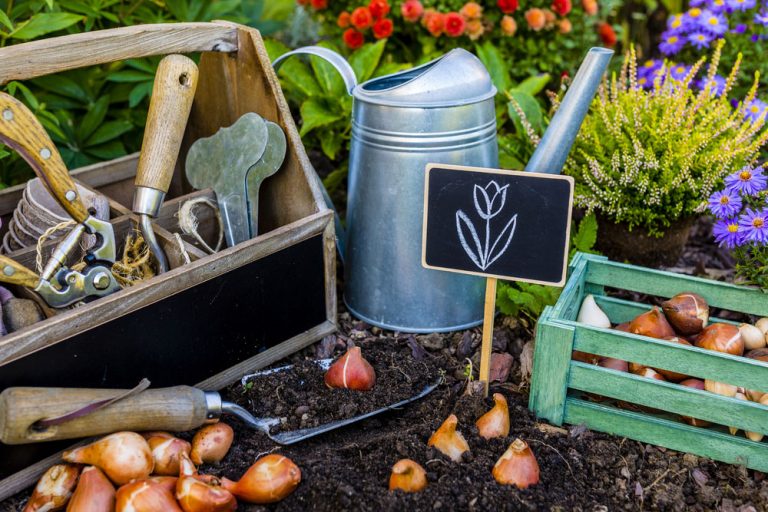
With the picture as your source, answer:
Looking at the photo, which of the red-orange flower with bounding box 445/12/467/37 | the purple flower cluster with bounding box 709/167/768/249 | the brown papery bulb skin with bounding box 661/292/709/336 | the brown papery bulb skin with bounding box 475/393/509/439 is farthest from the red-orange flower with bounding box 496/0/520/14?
the brown papery bulb skin with bounding box 475/393/509/439

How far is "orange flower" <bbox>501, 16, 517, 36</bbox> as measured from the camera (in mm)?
2449

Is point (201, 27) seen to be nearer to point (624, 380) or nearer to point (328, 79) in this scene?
point (328, 79)

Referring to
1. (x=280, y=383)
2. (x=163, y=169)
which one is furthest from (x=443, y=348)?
(x=163, y=169)

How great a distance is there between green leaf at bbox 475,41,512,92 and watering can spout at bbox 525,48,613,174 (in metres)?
0.76

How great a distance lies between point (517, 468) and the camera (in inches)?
47.2

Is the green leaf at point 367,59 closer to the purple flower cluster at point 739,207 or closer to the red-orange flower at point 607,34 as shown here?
the purple flower cluster at point 739,207

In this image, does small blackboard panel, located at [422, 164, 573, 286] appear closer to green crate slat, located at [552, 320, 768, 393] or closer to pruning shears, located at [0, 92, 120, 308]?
green crate slat, located at [552, 320, 768, 393]

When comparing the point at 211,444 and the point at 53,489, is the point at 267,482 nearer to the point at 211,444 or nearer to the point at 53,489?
the point at 211,444

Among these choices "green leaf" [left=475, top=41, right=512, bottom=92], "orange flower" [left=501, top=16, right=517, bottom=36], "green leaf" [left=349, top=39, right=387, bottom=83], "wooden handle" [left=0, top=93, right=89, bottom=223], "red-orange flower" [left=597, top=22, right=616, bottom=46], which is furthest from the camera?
"red-orange flower" [left=597, top=22, right=616, bottom=46]

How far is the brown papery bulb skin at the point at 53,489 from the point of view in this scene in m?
1.18

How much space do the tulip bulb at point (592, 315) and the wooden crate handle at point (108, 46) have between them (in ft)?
3.23

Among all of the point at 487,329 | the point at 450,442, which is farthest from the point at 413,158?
the point at 450,442

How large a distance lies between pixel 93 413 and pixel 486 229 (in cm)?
77

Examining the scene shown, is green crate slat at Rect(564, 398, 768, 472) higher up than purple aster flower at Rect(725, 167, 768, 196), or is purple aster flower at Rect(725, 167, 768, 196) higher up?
purple aster flower at Rect(725, 167, 768, 196)
